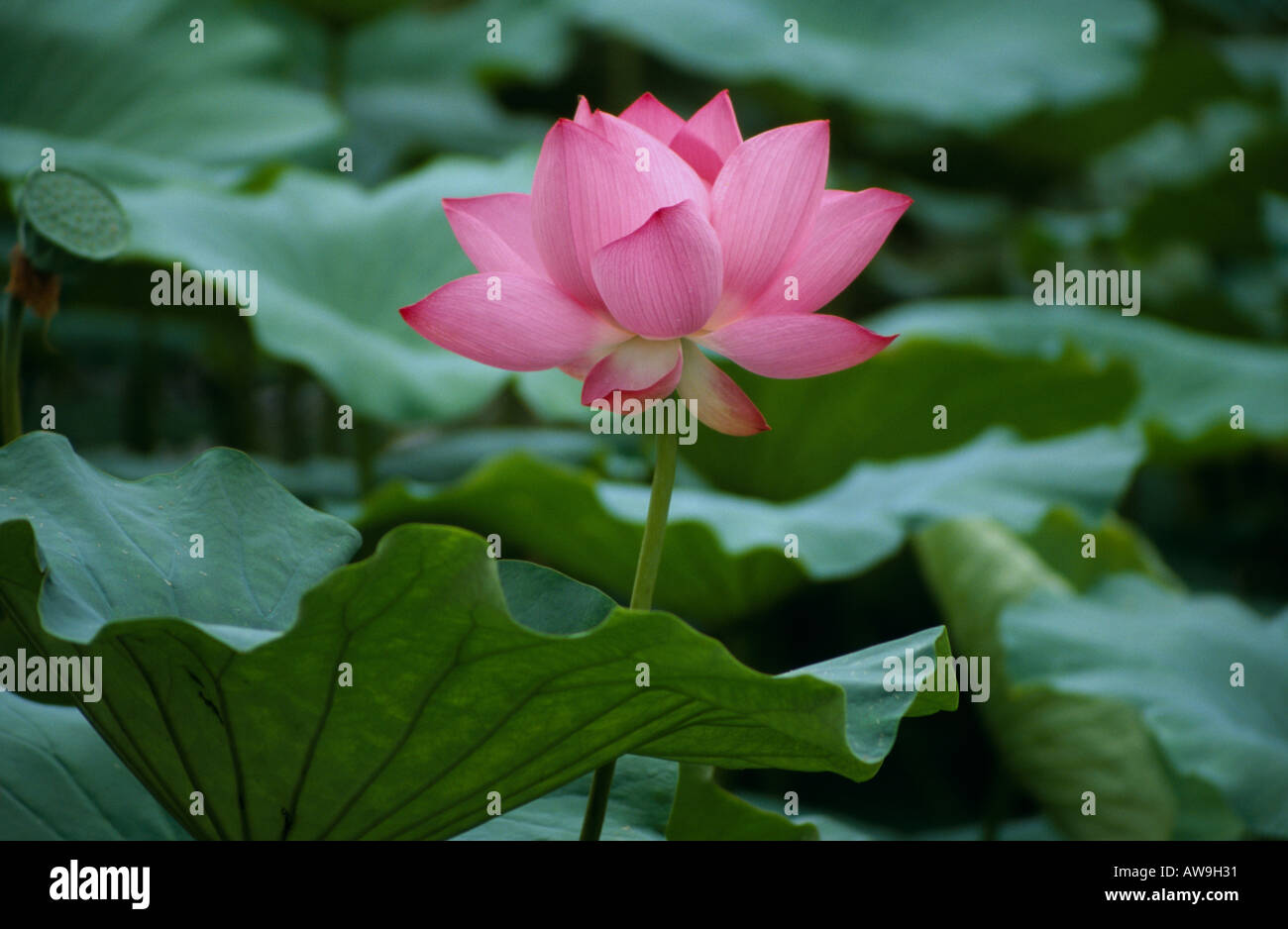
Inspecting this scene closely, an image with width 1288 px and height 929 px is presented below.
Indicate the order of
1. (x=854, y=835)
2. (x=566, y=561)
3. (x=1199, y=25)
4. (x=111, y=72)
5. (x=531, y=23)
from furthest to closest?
1. (x=1199, y=25)
2. (x=531, y=23)
3. (x=111, y=72)
4. (x=566, y=561)
5. (x=854, y=835)

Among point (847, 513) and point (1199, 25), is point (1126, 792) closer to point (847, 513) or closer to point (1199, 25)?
point (847, 513)

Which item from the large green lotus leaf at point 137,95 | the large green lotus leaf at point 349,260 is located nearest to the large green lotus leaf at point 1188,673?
the large green lotus leaf at point 349,260

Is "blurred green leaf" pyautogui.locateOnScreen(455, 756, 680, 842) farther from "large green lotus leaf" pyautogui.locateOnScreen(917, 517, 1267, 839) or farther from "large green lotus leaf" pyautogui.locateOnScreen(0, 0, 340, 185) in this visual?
"large green lotus leaf" pyautogui.locateOnScreen(0, 0, 340, 185)

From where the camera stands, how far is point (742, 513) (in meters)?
1.08

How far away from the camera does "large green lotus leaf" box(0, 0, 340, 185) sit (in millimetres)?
1517

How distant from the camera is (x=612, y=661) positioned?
0.39 meters

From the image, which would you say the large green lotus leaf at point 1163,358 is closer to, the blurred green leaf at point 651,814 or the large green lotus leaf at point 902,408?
the large green lotus leaf at point 902,408

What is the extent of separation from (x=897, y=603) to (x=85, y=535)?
3.66ft

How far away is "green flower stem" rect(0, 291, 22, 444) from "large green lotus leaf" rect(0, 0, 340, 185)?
90 centimetres

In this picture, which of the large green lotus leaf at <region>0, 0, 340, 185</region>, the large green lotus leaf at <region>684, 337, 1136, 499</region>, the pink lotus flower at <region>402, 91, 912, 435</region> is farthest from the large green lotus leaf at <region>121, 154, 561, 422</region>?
the pink lotus flower at <region>402, 91, 912, 435</region>

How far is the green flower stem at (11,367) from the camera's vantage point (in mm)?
589

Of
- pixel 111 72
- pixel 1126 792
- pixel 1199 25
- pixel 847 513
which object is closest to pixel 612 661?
pixel 847 513

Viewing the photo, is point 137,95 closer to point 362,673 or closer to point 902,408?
point 902,408
